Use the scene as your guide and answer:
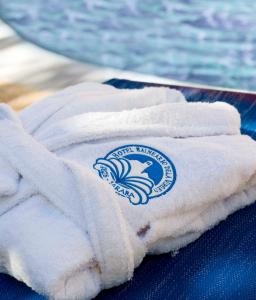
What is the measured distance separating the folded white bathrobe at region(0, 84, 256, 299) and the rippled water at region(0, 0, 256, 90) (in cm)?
104

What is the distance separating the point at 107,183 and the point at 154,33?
6.30ft

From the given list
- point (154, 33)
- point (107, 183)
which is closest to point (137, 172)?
point (107, 183)

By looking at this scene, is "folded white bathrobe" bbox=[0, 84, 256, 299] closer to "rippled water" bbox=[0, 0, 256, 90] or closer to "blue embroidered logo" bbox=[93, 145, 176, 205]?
"blue embroidered logo" bbox=[93, 145, 176, 205]

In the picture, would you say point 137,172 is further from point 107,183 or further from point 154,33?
point 154,33

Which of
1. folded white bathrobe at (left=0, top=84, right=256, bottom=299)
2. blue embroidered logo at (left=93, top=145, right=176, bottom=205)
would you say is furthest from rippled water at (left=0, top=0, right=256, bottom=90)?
blue embroidered logo at (left=93, top=145, right=176, bottom=205)

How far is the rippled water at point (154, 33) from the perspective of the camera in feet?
7.52

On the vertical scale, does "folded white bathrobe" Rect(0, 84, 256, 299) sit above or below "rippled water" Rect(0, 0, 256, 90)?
above

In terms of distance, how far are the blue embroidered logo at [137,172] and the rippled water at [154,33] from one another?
3.74ft

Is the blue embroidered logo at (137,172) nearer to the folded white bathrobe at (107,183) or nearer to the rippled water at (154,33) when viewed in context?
the folded white bathrobe at (107,183)

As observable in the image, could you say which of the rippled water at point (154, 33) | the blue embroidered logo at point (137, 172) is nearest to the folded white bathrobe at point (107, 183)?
the blue embroidered logo at point (137, 172)

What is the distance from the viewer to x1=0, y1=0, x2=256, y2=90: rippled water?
2.29 m

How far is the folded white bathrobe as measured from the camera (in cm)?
84

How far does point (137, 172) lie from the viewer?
0.99 m

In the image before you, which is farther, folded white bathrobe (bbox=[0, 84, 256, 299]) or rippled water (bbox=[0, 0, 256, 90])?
rippled water (bbox=[0, 0, 256, 90])
